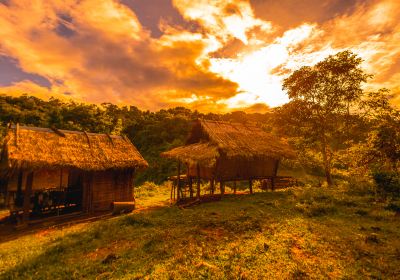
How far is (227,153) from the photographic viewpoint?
1549 cm

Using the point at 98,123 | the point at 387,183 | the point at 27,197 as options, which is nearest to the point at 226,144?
the point at 387,183

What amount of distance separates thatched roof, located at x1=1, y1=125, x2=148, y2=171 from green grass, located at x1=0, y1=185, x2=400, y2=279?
350cm

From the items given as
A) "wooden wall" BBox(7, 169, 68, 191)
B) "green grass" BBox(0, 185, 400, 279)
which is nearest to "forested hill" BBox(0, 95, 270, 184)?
"wooden wall" BBox(7, 169, 68, 191)

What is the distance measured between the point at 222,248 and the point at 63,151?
10708 millimetres

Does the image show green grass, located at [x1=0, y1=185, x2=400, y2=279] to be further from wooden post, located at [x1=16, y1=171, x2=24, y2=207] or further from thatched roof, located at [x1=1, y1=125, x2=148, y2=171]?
wooden post, located at [x1=16, y1=171, x2=24, y2=207]

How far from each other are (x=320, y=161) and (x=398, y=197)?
9516 mm

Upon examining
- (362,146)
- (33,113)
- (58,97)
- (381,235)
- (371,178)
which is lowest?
(381,235)

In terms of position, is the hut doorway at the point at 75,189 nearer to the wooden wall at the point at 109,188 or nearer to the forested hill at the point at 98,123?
the wooden wall at the point at 109,188

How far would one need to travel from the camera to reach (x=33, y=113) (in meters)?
29.2

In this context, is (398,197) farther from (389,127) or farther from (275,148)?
(275,148)

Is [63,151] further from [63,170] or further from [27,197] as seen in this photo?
[27,197]

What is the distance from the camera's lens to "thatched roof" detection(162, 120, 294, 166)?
15625 mm

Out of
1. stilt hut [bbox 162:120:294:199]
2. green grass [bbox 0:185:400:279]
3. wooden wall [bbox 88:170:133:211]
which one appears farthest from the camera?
stilt hut [bbox 162:120:294:199]

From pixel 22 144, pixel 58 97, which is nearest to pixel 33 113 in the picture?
pixel 58 97
